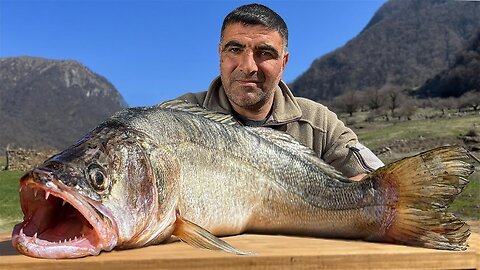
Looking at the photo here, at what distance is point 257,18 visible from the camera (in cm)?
402

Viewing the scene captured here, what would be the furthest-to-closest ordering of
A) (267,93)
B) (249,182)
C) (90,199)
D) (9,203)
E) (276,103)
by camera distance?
(9,203)
(276,103)
(267,93)
(249,182)
(90,199)

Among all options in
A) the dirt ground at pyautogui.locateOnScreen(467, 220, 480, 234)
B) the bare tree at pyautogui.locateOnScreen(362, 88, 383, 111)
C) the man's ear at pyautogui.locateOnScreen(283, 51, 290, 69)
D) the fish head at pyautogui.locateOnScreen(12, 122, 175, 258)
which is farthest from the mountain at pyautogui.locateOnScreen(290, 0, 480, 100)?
the fish head at pyautogui.locateOnScreen(12, 122, 175, 258)

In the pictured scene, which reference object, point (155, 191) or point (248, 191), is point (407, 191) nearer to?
point (248, 191)

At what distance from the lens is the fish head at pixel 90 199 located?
221 centimetres

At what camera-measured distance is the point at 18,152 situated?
93.3 feet

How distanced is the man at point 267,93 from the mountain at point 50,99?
83299 millimetres

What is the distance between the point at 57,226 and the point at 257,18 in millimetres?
2273

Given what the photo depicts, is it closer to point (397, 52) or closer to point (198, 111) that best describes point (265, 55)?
point (198, 111)

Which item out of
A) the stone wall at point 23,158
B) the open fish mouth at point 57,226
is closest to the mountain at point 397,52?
the stone wall at point 23,158

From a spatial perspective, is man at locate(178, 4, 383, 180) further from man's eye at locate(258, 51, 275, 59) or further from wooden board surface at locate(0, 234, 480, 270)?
wooden board surface at locate(0, 234, 480, 270)

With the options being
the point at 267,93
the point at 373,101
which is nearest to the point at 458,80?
the point at 373,101

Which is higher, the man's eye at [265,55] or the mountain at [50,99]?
the mountain at [50,99]

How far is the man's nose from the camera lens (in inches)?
160

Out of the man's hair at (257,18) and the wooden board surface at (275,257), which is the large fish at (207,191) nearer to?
the wooden board surface at (275,257)
